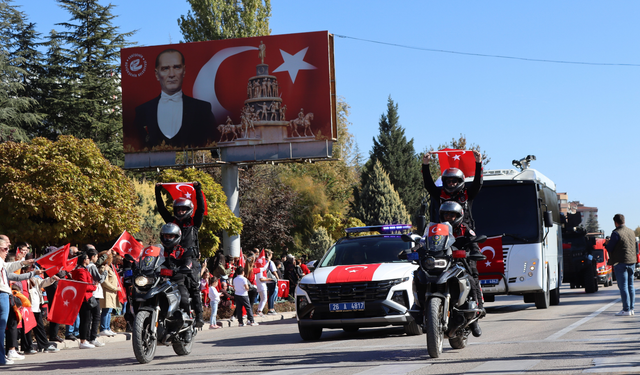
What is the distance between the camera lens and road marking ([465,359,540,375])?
286 inches

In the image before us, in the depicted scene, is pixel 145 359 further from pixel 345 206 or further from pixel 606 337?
Result: pixel 345 206

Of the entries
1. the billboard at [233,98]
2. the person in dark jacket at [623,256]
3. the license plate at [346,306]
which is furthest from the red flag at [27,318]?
the billboard at [233,98]

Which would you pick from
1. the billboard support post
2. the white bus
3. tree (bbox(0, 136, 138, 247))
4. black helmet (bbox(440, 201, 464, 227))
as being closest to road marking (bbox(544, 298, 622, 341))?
the white bus

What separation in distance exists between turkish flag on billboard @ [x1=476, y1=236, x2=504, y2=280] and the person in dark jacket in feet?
8.79

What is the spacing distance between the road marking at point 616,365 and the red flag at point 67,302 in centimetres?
Answer: 850

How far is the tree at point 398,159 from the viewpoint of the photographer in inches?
2630

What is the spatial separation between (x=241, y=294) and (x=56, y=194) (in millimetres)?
9913

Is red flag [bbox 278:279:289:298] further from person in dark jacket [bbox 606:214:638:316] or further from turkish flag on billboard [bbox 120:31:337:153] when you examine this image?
person in dark jacket [bbox 606:214:638:316]

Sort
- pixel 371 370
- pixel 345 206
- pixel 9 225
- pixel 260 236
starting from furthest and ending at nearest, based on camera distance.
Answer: pixel 345 206 < pixel 260 236 < pixel 9 225 < pixel 371 370

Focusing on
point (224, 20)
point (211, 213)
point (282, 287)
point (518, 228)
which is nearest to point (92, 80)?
point (224, 20)

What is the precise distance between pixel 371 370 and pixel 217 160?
25669 millimetres

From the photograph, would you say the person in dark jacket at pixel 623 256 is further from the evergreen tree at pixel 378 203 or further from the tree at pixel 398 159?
the tree at pixel 398 159

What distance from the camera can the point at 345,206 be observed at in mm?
58406

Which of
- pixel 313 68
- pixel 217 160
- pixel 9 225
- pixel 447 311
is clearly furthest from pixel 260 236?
pixel 447 311
